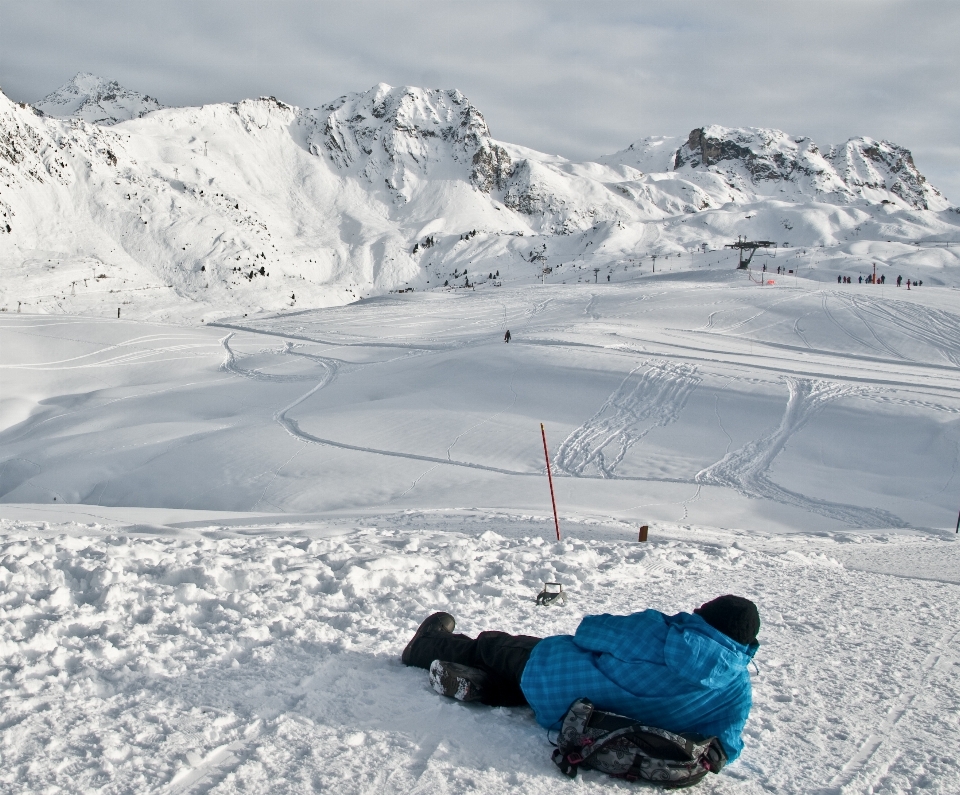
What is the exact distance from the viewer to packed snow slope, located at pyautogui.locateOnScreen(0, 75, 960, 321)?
83062mm

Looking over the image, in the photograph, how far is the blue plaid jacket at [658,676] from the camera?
3.56 meters

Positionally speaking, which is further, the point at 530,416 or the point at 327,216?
the point at 327,216

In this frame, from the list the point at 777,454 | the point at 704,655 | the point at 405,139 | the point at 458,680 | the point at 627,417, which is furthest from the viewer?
the point at 405,139

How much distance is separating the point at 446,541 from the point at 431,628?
339 cm

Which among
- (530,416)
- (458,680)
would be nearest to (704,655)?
(458,680)

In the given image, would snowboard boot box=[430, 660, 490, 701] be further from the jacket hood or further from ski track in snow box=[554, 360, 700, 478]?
ski track in snow box=[554, 360, 700, 478]

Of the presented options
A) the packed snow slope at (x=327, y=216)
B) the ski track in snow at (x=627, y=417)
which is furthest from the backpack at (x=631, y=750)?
the packed snow slope at (x=327, y=216)

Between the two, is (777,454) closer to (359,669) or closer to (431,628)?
(431,628)

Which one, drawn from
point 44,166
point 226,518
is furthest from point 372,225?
point 226,518

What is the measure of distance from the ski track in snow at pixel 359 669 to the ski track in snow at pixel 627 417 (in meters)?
10.2

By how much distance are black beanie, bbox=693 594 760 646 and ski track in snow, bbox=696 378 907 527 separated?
11389 millimetres

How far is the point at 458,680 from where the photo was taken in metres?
4.28

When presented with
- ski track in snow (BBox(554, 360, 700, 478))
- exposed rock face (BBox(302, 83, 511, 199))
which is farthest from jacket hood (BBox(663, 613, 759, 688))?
exposed rock face (BBox(302, 83, 511, 199))

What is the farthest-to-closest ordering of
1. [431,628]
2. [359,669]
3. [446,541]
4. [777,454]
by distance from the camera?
[777,454], [446,541], [431,628], [359,669]
